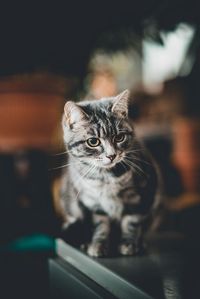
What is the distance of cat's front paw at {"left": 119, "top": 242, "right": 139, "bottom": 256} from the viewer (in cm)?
73

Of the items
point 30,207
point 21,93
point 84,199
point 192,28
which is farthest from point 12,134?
point 192,28

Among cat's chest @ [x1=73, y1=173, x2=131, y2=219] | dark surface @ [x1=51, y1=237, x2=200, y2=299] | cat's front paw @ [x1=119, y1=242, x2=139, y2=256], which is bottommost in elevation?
dark surface @ [x1=51, y1=237, x2=200, y2=299]

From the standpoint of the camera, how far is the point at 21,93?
1471mm

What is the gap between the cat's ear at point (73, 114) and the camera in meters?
0.69

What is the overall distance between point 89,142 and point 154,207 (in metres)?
0.22

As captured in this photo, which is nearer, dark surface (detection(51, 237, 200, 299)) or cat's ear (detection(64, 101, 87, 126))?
dark surface (detection(51, 237, 200, 299))

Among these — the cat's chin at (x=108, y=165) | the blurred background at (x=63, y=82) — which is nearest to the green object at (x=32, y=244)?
the blurred background at (x=63, y=82)

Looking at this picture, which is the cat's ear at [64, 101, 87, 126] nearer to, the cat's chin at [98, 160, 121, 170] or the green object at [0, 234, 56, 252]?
the cat's chin at [98, 160, 121, 170]

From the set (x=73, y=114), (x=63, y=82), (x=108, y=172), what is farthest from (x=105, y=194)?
(x=63, y=82)

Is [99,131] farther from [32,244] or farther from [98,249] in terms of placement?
[32,244]

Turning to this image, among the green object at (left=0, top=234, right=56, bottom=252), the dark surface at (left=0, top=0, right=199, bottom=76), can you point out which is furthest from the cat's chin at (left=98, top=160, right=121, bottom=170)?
the green object at (left=0, top=234, right=56, bottom=252)

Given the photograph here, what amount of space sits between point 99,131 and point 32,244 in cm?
49

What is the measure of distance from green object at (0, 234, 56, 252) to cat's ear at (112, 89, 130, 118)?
0.44 meters

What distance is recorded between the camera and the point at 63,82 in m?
→ 1.34
